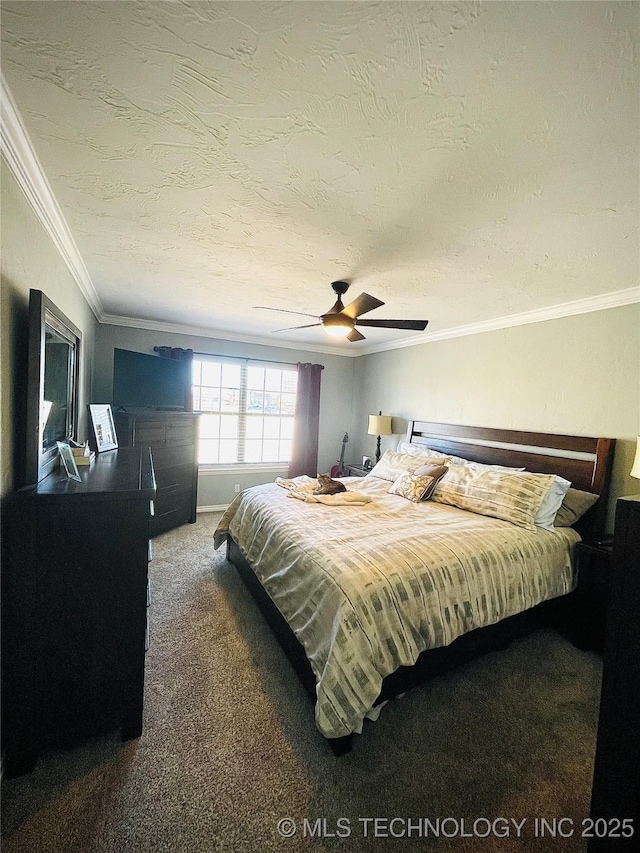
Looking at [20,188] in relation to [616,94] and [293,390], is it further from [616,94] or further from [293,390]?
[293,390]

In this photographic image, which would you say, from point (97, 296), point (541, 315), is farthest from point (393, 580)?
point (97, 296)

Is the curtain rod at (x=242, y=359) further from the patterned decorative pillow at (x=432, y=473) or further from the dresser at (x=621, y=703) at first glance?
the dresser at (x=621, y=703)

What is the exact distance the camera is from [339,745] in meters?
1.46

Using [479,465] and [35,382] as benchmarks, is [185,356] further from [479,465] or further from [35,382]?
[479,465]

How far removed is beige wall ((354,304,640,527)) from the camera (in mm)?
2510

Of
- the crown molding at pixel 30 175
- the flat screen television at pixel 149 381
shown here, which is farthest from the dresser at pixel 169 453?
the crown molding at pixel 30 175

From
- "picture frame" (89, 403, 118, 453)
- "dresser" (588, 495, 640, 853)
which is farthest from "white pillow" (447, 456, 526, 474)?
"picture frame" (89, 403, 118, 453)

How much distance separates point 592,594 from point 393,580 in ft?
5.36

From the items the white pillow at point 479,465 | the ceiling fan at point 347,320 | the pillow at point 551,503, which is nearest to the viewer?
the ceiling fan at point 347,320

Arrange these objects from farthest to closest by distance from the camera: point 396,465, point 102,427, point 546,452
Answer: point 396,465 < point 546,452 < point 102,427

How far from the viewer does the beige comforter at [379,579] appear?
1.48m

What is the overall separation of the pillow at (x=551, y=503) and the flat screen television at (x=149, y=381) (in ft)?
12.4

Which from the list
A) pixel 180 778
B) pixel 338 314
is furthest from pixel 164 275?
pixel 180 778

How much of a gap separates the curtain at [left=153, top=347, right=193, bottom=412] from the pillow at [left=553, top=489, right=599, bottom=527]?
155 inches
